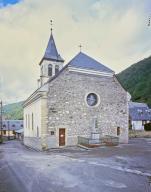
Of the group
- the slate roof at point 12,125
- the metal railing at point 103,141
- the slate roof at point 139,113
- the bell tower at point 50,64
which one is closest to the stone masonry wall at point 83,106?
the metal railing at point 103,141

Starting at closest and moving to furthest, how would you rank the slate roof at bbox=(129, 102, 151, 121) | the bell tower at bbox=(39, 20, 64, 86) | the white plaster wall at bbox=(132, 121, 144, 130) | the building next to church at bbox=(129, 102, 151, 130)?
1. the bell tower at bbox=(39, 20, 64, 86)
2. the white plaster wall at bbox=(132, 121, 144, 130)
3. the building next to church at bbox=(129, 102, 151, 130)
4. the slate roof at bbox=(129, 102, 151, 121)

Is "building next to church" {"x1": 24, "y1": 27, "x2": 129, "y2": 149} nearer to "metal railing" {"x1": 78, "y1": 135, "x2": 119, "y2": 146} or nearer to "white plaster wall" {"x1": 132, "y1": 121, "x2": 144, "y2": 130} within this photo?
"metal railing" {"x1": 78, "y1": 135, "x2": 119, "y2": 146}

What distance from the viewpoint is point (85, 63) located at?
2491 centimetres

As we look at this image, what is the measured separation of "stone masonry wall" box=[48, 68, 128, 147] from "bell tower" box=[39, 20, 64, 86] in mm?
12455

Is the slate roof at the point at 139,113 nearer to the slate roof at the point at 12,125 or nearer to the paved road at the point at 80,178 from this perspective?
the paved road at the point at 80,178

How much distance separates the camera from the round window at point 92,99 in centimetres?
2423

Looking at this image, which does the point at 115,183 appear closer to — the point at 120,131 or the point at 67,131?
the point at 67,131

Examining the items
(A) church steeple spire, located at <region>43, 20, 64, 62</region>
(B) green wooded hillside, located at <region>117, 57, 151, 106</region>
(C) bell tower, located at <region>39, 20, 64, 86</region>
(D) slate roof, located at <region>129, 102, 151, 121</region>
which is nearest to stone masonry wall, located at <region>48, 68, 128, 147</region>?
(C) bell tower, located at <region>39, 20, 64, 86</region>

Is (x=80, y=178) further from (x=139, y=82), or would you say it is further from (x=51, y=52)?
(x=139, y=82)

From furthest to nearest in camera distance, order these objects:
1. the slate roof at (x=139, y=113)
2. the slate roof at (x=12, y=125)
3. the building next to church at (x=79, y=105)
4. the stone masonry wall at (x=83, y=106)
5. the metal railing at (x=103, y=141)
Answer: the slate roof at (x=12, y=125), the slate roof at (x=139, y=113), the stone masonry wall at (x=83, y=106), the building next to church at (x=79, y=105), the metal railing at (x=103, y=141)

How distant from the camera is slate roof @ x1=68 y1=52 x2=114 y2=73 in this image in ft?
78.3

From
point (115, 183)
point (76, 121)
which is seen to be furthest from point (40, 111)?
point (115, 183)

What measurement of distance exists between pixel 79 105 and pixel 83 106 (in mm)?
511

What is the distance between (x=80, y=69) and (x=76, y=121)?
5623mm
